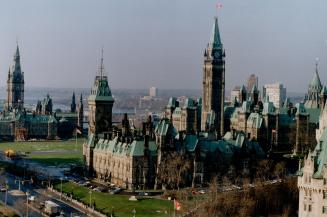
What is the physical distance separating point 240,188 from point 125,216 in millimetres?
22669

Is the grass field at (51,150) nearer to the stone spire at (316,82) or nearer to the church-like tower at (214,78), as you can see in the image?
the church-like tower at (214,78)

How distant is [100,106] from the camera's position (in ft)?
424

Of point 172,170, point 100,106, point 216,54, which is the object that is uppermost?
point 216,54

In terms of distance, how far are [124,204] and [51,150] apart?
76783 mm

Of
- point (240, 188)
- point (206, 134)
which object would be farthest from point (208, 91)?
point (240, 188)

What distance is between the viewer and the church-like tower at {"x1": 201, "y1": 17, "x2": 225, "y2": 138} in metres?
161

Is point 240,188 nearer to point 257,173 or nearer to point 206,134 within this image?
point 257,173

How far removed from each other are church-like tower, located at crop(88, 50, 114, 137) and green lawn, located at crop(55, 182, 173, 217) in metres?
25.5

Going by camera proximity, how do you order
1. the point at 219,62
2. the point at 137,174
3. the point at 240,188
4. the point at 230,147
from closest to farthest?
1. the point at 240,188
2. the point at 137,174
3. the point at 230,147
4. the point at 219,62

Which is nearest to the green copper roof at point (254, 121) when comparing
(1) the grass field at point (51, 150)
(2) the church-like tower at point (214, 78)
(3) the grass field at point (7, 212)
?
(2) the church-like tower at point (214, 78)

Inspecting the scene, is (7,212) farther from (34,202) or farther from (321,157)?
(321,157)

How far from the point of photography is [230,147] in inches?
4715

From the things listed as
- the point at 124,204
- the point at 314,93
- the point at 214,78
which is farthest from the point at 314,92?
the point at 124,204

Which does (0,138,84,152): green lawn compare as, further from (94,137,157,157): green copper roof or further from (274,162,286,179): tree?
(274,162,286,179): tree
